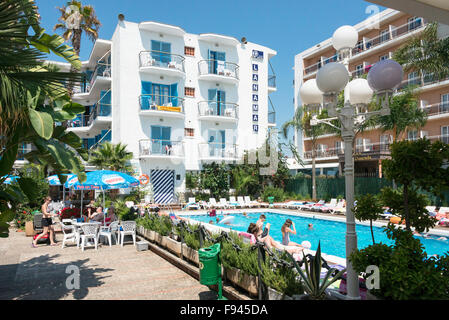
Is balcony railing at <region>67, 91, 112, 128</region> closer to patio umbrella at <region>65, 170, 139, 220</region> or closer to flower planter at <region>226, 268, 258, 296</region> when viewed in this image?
patio umbrella at <region>65, 170, 139, 220</region>

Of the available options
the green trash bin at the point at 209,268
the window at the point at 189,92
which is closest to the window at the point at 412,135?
A: the window at the point at 189,92

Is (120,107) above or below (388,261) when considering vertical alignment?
above

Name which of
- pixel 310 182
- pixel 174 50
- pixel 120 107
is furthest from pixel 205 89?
pixel 310 182

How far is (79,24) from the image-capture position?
27109mm

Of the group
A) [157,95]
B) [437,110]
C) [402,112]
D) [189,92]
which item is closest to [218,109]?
[189,92]

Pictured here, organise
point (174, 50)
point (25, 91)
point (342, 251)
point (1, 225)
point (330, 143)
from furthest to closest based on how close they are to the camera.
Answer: point (330, 143) → point (174, 50) → point (342, 251) → point (1, 225) → point (25, 91)

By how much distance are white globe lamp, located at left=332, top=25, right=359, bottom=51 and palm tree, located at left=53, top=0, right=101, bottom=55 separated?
25826 millimetres

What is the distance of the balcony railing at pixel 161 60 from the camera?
26.6m

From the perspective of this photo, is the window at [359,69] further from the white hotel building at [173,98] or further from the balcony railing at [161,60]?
the balcony railing at [161,60]

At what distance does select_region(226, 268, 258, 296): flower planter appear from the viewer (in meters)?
5.72

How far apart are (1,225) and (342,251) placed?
458 inches

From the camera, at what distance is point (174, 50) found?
28.1 metres

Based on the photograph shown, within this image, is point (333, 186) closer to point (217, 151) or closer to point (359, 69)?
point (217, 151)
